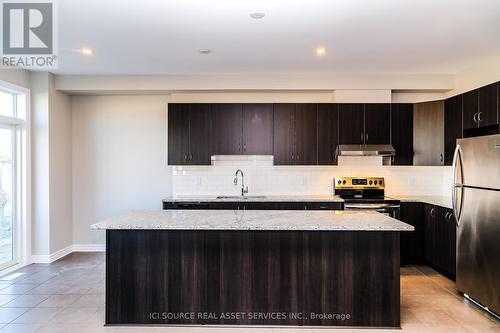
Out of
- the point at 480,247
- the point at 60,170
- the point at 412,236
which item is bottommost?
the point at 412,236

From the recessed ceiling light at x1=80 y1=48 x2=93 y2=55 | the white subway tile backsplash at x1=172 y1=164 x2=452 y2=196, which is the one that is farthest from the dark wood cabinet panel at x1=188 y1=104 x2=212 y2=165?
the recessed ceiling light at x1=80 y1=48 x2=93 y2=55

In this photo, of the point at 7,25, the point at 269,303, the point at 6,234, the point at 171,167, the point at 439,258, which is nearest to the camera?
the point at 269,303

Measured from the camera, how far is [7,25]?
3135 millimetres

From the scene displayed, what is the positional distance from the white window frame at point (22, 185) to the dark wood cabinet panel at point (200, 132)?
7.74ft

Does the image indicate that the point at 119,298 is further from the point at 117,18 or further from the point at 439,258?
the point at 439,258

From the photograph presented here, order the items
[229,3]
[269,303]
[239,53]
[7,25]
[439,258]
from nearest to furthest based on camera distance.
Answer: [229,3], [269,303], [7,25], [239,53], [439,258]

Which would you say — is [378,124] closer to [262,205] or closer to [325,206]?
[325,206]

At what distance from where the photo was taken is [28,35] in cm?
339

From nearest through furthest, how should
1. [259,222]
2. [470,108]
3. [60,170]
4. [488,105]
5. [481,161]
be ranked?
[259,222]
[481,161]
[488,105]
[470,108]
[60,170]

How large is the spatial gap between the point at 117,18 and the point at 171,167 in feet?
9.12

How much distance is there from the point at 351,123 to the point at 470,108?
1.50 m

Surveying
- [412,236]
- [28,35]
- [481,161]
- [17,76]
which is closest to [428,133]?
[412,236]

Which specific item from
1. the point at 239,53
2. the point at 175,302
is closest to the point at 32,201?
the point at 175,302

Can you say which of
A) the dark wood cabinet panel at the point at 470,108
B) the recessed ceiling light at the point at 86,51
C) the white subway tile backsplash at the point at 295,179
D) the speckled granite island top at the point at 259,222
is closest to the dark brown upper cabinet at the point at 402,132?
the white subway tile backsplash at the point at 295,179
